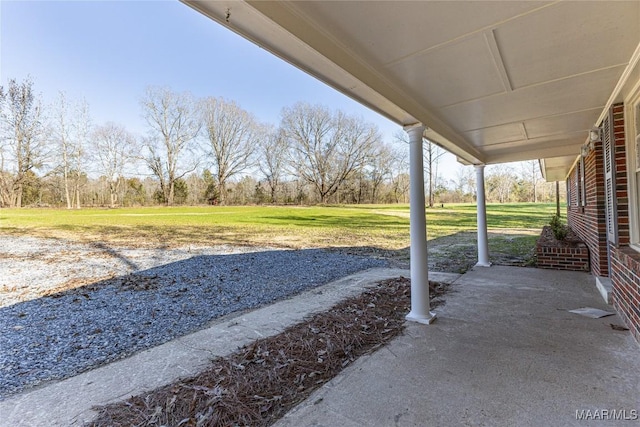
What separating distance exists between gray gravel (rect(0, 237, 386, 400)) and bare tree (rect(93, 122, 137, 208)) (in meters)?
17.4

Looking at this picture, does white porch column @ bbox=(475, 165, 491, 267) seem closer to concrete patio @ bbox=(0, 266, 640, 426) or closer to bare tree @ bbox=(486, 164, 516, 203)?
concrete patio @ bbox=(0, 266, 640, 426)

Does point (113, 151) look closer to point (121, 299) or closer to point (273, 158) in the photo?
point (273, 158)

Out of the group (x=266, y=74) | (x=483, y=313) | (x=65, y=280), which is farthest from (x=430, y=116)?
(x=266, y=74)

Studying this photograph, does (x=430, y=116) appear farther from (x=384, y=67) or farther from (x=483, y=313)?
(x=483, y=313)

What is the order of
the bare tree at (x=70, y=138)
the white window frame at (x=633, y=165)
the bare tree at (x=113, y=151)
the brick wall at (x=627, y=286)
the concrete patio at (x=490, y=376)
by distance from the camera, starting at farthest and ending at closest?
the bare tree at (x=113, y=151), the bare tree at (x=70, y=138), the white window frame at (x=633, y=165), the brick wall at (x=627, y=286), the concrete patio at (x=490, y=376)

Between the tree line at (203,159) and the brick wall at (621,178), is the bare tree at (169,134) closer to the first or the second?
the tree line at (203,159)

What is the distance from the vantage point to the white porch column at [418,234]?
127 inches

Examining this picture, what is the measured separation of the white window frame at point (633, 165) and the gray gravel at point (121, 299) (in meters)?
4.09

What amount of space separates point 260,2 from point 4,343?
4.02 m

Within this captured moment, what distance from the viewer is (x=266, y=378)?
2117mm

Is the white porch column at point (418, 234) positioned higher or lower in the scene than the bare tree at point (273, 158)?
lower

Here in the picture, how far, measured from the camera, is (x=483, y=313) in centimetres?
336

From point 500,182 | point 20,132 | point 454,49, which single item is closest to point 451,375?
point 454,49

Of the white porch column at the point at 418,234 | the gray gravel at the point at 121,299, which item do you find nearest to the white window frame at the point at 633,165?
the white porch column at the point at 418,234
